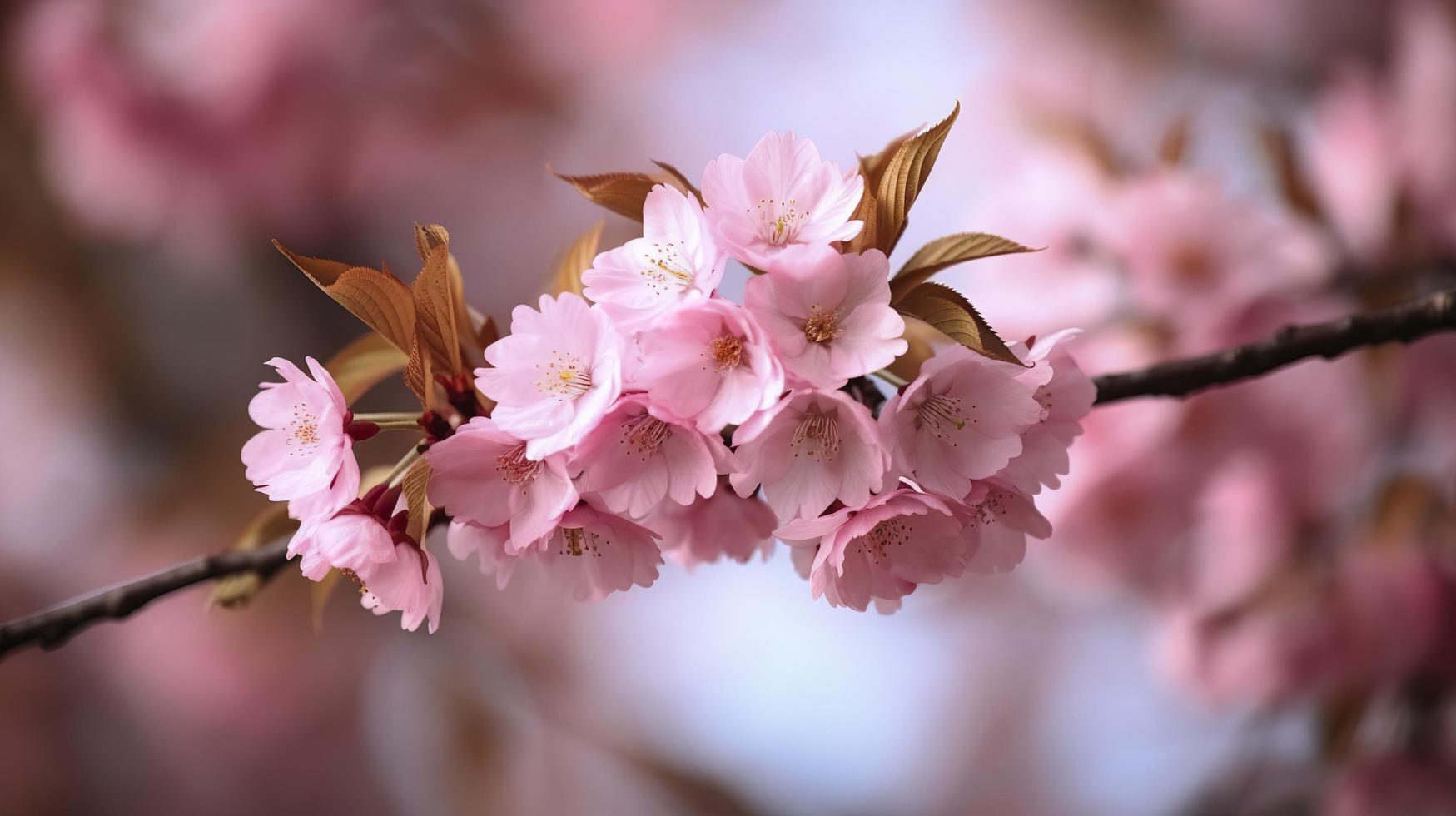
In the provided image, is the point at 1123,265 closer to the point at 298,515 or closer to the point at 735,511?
the point at 735,511

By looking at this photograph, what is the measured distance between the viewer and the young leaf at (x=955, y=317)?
1.19 feet

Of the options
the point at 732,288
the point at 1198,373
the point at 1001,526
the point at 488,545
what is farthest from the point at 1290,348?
the point at 732,288

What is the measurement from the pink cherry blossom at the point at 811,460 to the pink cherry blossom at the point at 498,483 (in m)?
0.07

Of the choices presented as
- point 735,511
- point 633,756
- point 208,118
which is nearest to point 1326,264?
point 735,511

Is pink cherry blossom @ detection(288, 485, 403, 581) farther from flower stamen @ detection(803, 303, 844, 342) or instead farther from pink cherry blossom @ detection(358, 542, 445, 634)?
flower stamen @ detection(803, 303, 844, 342)

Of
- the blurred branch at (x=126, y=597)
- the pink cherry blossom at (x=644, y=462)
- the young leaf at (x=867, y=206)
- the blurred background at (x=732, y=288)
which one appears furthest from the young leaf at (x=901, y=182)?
the blurred background at (x=732, y=288)

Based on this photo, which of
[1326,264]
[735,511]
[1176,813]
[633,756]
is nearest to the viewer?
[735,511]

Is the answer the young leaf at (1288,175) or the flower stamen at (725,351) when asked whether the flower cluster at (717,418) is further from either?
the young leaf at (1288,175)

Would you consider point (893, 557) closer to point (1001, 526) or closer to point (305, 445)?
point (1001, 526)

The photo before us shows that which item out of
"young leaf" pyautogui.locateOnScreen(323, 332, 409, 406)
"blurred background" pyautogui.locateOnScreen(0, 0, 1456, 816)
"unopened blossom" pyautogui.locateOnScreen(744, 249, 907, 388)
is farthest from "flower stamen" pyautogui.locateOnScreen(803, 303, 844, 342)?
"blurred background" pyautogui.locateOnScreen(0, 0, 1456, 816)

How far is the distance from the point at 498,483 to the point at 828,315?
149 millimetres

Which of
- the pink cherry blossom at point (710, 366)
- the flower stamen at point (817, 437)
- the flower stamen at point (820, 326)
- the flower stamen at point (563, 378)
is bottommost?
the flower stamen at point (817, 437)

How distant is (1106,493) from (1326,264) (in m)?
0.34

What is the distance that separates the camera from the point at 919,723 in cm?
127
